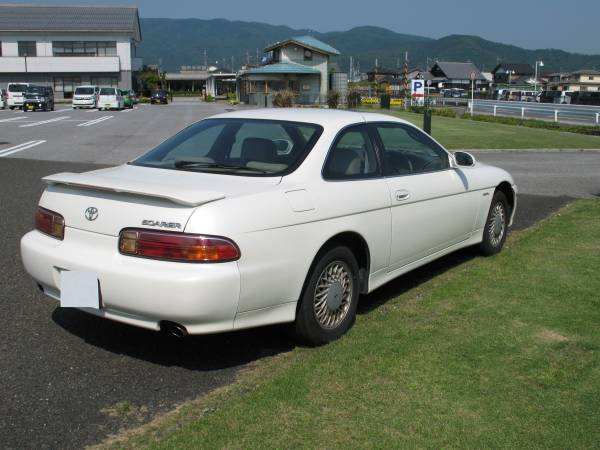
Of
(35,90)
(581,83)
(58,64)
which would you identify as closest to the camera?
(35,90)

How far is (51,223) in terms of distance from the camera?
4.09 m

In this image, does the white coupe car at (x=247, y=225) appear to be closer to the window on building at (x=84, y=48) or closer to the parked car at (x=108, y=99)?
the parked car at (x=108, y=99)

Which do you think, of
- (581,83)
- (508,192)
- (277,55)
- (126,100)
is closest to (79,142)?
(508,192)

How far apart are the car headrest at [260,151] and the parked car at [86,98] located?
45.1 metres

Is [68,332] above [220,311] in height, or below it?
below

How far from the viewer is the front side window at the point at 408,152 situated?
507cm

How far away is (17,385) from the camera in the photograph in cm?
369

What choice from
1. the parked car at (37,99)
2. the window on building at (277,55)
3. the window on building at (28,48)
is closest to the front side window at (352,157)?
the parked car at (37,99)

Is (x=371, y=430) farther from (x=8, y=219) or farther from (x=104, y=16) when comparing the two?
(x=104, y=16)

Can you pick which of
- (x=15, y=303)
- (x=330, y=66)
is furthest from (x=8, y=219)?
(x=330, y=66)

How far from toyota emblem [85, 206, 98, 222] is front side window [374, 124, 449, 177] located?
2.14 metres

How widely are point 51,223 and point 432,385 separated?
8.12ft

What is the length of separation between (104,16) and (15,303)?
71.7m

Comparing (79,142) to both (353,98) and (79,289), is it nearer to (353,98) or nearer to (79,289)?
(79,289)
